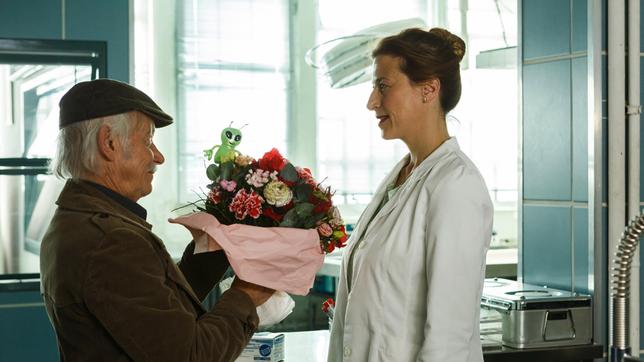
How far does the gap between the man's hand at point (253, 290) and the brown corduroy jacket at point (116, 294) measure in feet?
0.24

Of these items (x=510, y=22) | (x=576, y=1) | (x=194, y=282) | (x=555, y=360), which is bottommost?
(x=555, y=360)

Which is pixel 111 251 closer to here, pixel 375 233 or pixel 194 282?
pixel 194 282

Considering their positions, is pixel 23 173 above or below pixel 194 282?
above

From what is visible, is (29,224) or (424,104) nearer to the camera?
(424,104)

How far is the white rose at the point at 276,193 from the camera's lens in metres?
1.45

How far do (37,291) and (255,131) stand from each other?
108 inches

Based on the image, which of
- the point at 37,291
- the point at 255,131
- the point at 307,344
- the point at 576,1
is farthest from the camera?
the point at 255,131

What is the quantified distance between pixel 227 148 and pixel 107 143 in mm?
231

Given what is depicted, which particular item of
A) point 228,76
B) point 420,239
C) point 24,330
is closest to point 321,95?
point 228,76

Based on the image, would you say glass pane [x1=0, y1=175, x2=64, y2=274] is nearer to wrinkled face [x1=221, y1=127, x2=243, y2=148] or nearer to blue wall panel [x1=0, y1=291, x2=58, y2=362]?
blue wall panel [x1=0, y1=291, x2=58, y2=362]

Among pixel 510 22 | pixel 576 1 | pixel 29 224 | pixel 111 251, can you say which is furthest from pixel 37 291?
pixel 510 22

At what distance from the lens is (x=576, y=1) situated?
106 inches

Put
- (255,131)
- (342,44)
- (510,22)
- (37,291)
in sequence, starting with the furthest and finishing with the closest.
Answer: (510,22) < (255,131) < (342,44) < (37,291)

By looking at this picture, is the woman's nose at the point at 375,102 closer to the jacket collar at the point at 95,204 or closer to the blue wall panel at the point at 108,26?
the jacket collar at the point at 95,204
